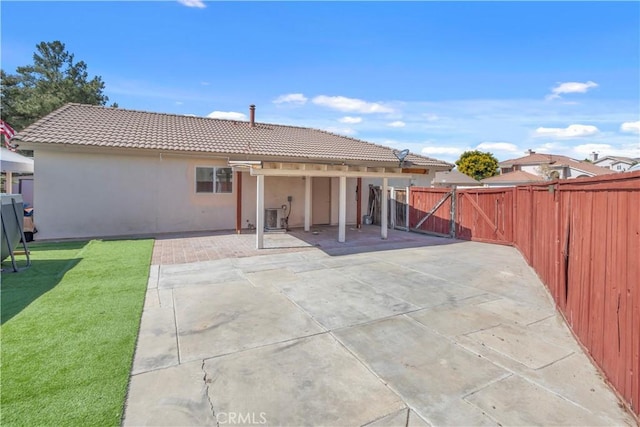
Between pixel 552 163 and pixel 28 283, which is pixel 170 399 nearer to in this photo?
pixel 28 283

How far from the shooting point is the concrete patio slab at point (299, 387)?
8.98 feet

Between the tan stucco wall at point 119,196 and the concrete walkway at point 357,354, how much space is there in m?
5.83

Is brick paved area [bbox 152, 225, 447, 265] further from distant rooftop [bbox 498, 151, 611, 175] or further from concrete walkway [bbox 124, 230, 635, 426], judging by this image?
distant rooftop [bbox 498, 151, 611, 175]

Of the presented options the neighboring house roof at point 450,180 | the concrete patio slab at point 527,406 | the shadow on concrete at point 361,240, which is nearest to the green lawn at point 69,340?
the concrete patio slab at point 527,406

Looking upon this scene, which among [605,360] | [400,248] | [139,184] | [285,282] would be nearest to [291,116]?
[139,184]

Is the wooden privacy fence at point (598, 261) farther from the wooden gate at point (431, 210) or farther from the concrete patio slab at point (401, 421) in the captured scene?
the wooden gate at point (431, 210)

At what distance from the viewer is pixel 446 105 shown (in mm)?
22719

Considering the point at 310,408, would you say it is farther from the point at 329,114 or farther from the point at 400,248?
the point at 329,114

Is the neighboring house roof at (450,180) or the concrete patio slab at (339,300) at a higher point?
the neighboring house roof at (450,180)

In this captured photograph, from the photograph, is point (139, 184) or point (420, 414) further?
point (139, 184)

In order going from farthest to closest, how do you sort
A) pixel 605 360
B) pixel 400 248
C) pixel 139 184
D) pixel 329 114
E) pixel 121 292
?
pixel 329 114 → pixel 139 184 → pixel 400 248 → pixel 121 292 → pixel 605 360

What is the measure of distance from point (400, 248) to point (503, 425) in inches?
314

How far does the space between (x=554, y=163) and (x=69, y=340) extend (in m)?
46.4

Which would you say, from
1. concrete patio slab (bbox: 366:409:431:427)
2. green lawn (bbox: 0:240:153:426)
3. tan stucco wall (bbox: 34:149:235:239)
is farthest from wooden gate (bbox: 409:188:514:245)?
green lawn (bbox: 0:240:153:426)
